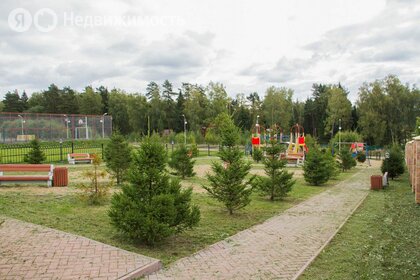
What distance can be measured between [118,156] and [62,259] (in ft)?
27.7

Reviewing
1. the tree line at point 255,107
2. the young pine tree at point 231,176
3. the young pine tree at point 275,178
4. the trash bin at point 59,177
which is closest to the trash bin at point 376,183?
the young pine tree at point 275,178

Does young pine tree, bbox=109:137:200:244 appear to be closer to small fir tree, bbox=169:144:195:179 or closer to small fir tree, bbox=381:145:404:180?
small fir tree, bbox=169:144:195:179

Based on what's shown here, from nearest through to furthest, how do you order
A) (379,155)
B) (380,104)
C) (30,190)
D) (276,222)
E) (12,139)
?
(276,222), (30,190), (12,139), (379,155), (380,104)

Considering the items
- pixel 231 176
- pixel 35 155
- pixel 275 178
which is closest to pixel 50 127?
pixel 35 155

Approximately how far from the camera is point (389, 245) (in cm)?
764

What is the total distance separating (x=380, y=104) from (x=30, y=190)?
2236 inches

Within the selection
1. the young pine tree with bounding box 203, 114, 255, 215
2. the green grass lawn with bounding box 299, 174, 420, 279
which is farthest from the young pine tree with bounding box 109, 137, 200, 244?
the young pine tree with bounding box 203, 114, 255, 215

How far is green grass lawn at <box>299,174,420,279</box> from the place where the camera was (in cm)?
615

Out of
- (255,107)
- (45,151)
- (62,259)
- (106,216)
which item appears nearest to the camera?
(62,259)

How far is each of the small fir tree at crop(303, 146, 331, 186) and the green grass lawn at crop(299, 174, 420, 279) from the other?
582 centimetres

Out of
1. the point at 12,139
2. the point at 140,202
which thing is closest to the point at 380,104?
the point at 12,139

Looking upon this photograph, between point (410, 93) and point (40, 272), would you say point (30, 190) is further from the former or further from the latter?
point (410, 93)

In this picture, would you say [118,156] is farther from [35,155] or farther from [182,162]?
[35,155]

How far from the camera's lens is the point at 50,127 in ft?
138
